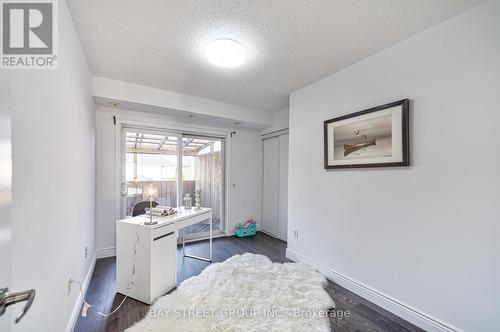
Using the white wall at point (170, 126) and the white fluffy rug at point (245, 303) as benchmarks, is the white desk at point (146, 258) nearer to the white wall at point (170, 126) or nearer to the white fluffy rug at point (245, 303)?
the white fluffy rug at point (245, 303)

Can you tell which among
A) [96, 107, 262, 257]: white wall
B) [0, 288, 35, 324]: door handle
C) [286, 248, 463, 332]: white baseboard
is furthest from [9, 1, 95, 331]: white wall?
[286, 248, 463, 332]: white baseboard

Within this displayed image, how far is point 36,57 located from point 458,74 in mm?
2813

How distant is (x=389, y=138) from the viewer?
198 centimetres

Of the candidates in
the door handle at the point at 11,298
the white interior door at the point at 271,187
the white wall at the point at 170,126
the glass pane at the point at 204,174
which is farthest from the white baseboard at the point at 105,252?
the door handle at the point at 11,298

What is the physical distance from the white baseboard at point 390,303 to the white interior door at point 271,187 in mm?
1581

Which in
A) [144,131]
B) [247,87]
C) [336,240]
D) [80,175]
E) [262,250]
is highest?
[247,87]

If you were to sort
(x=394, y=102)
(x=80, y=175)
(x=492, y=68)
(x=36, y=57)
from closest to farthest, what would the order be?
(x=36, y=57) < (x=492, y=68) < (x=394, y=102) < (x=80, y=175)

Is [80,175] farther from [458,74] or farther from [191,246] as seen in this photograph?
[458,74]

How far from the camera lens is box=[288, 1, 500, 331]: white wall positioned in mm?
1472

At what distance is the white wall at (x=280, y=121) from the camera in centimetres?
393

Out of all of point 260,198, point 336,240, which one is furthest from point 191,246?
point 336,240

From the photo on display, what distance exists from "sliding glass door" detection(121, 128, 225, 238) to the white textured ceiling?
45.2 inches

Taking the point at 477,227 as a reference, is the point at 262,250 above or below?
below

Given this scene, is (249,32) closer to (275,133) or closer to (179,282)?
(275,133)
